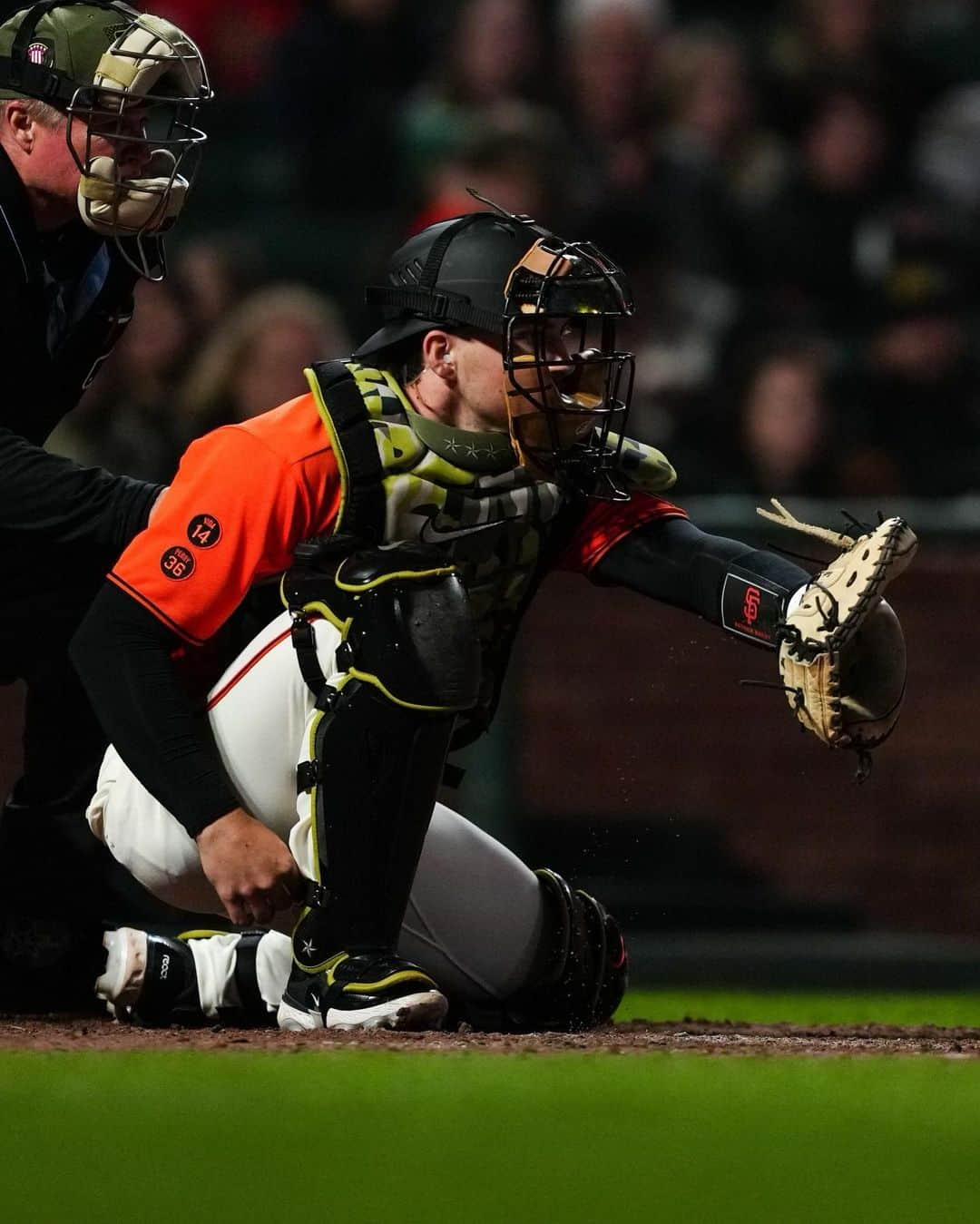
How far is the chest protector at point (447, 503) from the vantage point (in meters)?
3.39

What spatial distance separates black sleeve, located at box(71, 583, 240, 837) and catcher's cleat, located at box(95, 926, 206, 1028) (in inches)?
21.4

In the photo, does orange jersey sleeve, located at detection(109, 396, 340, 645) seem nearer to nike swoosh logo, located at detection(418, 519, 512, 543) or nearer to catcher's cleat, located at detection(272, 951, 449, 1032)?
nike swoosh logo, located at detection(418, 519, 512, 543)

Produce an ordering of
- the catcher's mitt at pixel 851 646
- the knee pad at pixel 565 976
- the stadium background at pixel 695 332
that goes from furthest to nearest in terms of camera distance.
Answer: the stadium background at pixel 695 332 < the knee pad at pixel 565 976 < the catcher's mitt at pixel 851 646

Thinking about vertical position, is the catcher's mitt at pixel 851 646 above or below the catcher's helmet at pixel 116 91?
below

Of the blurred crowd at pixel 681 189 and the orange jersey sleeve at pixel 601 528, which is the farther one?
the blurred crowd at pixel 681 189

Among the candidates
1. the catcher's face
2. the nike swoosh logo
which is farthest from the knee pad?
the catcher's face

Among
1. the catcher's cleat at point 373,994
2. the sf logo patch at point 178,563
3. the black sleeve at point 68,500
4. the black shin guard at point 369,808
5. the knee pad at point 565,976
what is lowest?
the knee pad at point 565,976

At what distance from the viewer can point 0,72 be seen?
4023mm

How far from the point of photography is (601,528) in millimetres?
3738

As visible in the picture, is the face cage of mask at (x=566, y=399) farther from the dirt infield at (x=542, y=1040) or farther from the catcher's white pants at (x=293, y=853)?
the dirt infield at (x=542, y=1040)

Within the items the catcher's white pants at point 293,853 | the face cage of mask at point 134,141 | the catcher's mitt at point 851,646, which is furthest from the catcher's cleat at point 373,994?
the face cage of mask at point 134,141

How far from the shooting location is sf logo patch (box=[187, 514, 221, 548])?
10.8 feet

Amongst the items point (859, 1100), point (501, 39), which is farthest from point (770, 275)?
point (859, 1100)

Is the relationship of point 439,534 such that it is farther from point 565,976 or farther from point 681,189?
point 681,189
